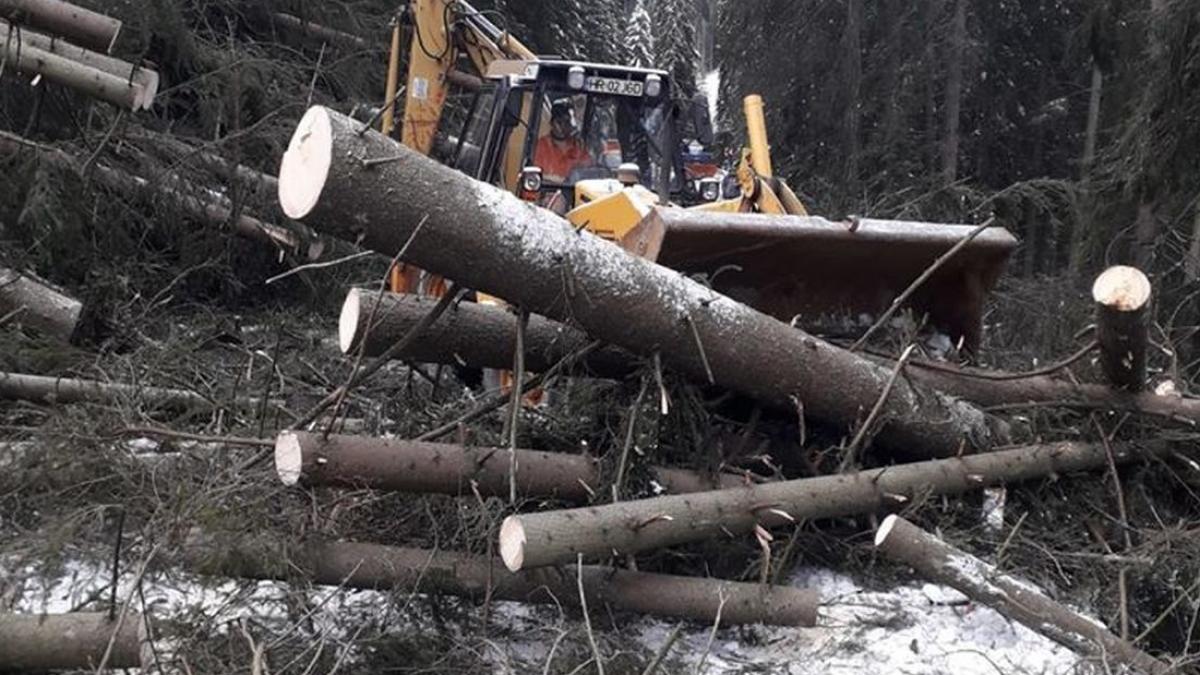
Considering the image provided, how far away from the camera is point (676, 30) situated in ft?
107

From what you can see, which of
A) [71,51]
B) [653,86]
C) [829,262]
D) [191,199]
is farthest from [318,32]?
[829,262]

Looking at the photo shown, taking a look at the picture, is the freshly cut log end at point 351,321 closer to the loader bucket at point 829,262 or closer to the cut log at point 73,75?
the loader bucket at point 829,262

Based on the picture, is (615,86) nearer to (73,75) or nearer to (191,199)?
(191,199)

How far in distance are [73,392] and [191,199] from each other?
2902 mm

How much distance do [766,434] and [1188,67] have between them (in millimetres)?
5676

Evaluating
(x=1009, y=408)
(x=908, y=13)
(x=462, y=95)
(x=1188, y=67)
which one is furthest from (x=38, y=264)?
(x=908, y=13)

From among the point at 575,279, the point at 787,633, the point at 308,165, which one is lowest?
the point at 787,633

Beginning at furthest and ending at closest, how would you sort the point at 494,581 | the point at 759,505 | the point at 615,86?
the point at 615,86
the point at 759,505
the point at 494,581

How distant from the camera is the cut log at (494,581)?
165 inches

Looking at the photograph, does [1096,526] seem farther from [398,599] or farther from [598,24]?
[598,24]

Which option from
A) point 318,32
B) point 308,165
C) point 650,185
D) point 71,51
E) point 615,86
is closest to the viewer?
point 308,165

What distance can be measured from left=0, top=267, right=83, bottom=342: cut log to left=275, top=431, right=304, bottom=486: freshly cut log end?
8.91ft

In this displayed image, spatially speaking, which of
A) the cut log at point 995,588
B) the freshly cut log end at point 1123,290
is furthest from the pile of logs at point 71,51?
the freshly cut log end at point 1123,290

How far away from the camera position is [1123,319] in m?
5.13
